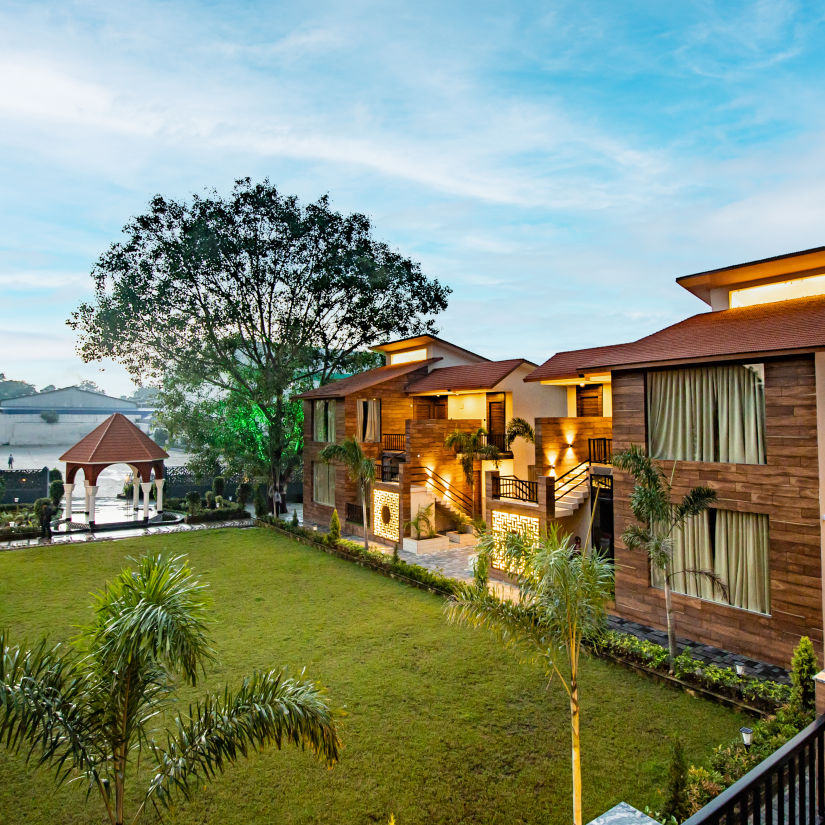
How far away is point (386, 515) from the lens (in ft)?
60.1

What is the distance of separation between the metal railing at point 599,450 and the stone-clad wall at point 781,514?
564 cm

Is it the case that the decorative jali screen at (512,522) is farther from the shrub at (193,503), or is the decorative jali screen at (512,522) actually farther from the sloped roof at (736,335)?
the shrub at (193,503)

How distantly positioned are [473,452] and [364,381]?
623 cm

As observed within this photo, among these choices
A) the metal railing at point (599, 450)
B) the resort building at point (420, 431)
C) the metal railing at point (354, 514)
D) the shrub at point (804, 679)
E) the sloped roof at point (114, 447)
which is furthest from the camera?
the sloped roof at point (114, 447)

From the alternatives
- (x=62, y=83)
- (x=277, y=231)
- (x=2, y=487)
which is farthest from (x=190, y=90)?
(x=2, y=487)

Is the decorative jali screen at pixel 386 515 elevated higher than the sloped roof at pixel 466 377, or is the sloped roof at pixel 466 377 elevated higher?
the sloped roof at pixel 466 377

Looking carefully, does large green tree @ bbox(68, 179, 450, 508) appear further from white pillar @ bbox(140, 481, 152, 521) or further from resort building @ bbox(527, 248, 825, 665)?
resort building @ bbox(527, 248, 825, 665)

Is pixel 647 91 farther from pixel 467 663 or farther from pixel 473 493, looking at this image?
pixel 467 663

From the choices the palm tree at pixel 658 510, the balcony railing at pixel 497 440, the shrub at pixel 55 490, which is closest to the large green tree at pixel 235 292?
the shrub at pixel 55 490

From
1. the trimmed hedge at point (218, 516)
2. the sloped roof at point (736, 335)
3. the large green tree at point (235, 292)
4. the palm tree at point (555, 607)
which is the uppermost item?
the large green tree at point (235, 292)

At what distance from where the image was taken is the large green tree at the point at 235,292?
77.3 ft

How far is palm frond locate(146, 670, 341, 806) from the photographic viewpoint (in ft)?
12.5

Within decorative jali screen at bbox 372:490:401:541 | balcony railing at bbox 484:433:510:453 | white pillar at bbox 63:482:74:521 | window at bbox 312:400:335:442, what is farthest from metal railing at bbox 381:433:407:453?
white pillar at bbox 63:482:74:521

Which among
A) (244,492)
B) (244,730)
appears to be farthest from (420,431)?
(244,730)
